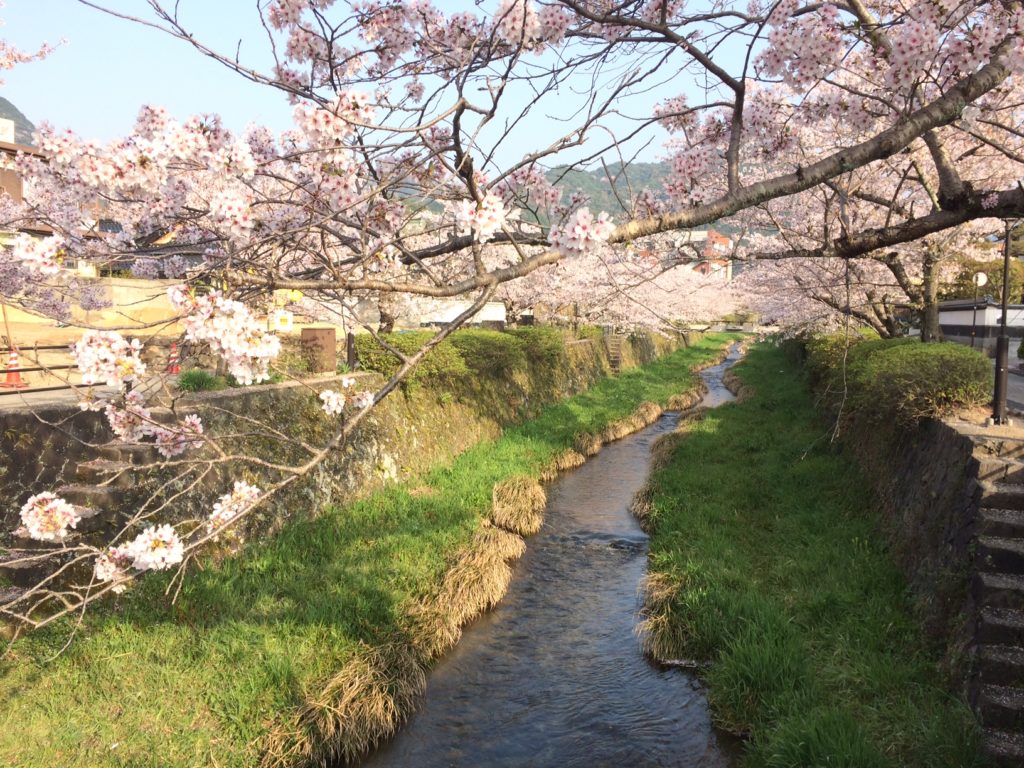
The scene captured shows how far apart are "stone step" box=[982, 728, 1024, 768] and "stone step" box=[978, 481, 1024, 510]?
193 cm

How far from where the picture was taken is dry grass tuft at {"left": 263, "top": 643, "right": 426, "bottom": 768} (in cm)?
534

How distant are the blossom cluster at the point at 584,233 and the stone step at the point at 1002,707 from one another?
13.9 feet

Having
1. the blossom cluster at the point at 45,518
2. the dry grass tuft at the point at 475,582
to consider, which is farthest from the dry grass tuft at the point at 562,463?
the blossom cluster at the point at 45,518

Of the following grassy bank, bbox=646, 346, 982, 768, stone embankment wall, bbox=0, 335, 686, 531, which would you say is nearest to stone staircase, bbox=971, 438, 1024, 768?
grassy bank, bbox=646, 346, 982, 768

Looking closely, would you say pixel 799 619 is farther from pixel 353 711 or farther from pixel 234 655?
pixel 234 655

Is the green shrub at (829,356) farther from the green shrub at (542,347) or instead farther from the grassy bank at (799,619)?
the green shrub at (542,347)

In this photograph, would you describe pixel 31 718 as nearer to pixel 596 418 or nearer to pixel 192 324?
pixel 192 324

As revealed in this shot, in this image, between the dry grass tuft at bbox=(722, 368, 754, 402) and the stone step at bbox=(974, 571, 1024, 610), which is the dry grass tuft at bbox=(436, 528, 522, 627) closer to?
the stone step at bbox=(974, 571, 1024, 610)

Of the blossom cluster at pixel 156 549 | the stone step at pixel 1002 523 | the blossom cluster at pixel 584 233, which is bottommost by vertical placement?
the stone step at pixel 1002 523

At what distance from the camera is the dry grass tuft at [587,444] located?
15.9m

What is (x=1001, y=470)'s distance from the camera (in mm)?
5949

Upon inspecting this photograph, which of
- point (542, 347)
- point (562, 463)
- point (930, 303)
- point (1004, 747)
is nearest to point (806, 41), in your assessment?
point (1004, 747)

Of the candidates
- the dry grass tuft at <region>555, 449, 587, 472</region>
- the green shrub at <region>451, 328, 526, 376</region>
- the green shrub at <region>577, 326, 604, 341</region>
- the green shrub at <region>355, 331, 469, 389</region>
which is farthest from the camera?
the green shrub at <region>577, 326, 604, 341</region>

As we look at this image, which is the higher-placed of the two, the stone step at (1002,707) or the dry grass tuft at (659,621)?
the stone step at (1002,707)
